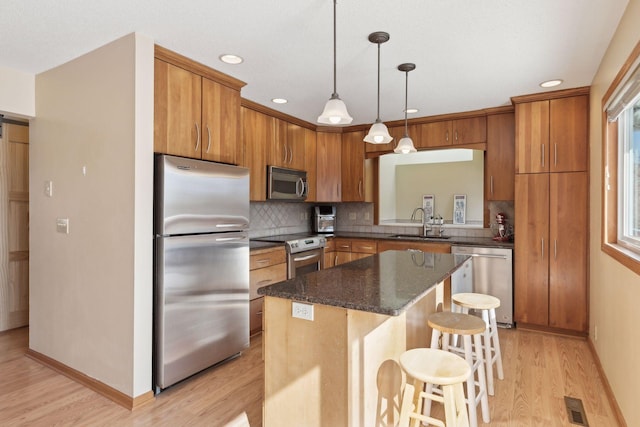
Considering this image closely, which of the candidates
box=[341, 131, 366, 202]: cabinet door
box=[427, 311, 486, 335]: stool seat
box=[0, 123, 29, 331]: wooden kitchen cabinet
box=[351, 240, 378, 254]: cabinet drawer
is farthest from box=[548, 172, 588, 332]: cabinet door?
box=[0, 123, 29, 331]: wooden kitchen cabinet

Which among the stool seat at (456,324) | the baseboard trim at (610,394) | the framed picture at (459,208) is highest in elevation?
the framed picture at (459,208)

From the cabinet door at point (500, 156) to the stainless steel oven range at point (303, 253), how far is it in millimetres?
1965

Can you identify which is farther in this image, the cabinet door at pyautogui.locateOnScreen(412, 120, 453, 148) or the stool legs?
the cabinet door at pyautogui.locateOnScreen(412, 120, 453, 148)

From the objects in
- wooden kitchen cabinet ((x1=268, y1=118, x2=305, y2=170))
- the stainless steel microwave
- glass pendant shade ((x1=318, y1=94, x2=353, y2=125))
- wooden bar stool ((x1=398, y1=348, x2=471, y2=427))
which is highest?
wooden kitchen cabinet ((x1=268, y1=118, x2=305, y2=170))

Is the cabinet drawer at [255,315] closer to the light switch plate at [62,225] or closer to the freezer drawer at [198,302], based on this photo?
the freezer drawer at [198,302]

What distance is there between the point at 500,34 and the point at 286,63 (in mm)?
1430

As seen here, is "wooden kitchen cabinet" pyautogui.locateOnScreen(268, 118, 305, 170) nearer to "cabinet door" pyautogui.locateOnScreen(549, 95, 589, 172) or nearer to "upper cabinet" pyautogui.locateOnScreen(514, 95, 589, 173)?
"upper cabinet" pyautogui.locateOnScreen(514, 95, 589, 173)

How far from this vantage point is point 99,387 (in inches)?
96.8

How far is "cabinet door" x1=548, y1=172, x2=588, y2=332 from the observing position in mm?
3385

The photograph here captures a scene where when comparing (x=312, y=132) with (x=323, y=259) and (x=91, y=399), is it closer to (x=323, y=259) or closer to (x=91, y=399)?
(x=323, y=259)

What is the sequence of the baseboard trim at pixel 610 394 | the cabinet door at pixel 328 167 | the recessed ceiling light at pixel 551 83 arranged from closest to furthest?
the baseboard trim at pixel 610 394, the recessed ceiling light at pixel 551 83, the cabinet door at pixel 328 167

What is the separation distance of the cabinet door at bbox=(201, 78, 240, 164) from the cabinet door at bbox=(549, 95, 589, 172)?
115 inches

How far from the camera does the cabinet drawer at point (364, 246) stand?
14.4ft

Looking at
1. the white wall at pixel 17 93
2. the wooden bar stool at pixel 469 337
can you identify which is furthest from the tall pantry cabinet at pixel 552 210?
the white wall at pixel 17 93
